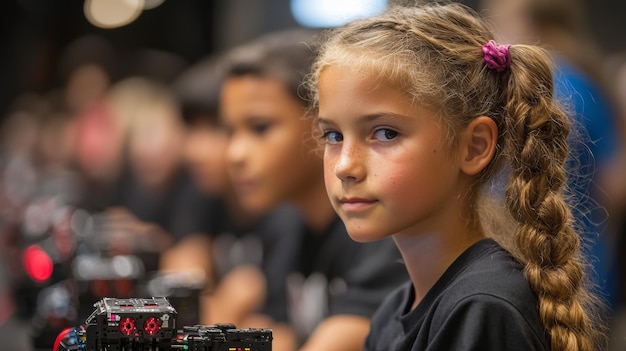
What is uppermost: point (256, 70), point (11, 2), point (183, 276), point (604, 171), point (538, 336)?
point (11, 2)

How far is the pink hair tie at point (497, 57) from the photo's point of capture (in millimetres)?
1480

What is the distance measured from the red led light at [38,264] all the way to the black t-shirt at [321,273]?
1.94 feet

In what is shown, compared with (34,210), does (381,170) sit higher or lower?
lower

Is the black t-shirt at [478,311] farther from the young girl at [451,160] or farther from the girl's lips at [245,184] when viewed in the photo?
the girl's lips at [245,184]

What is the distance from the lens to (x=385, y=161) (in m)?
1.42

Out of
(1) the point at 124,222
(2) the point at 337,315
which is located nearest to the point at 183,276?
(2) the point at 337,315

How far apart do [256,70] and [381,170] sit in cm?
118

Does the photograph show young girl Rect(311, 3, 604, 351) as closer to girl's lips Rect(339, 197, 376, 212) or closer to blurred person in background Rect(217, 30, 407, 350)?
girl's lips Rect(339, 197, 376, 212)

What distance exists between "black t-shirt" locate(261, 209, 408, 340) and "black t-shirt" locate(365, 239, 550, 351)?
0.49 meters

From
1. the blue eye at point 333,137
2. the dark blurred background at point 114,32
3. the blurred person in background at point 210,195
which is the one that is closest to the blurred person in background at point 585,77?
the blue eye at point 333,137

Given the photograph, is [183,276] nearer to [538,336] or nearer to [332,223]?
[332,223]

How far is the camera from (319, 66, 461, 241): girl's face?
143cm

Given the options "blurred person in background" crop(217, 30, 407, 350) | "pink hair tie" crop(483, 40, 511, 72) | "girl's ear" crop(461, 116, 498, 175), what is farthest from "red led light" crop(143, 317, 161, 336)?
"blurred person in background" crop(217, 30, 407, 350)

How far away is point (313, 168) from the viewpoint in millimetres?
2482
